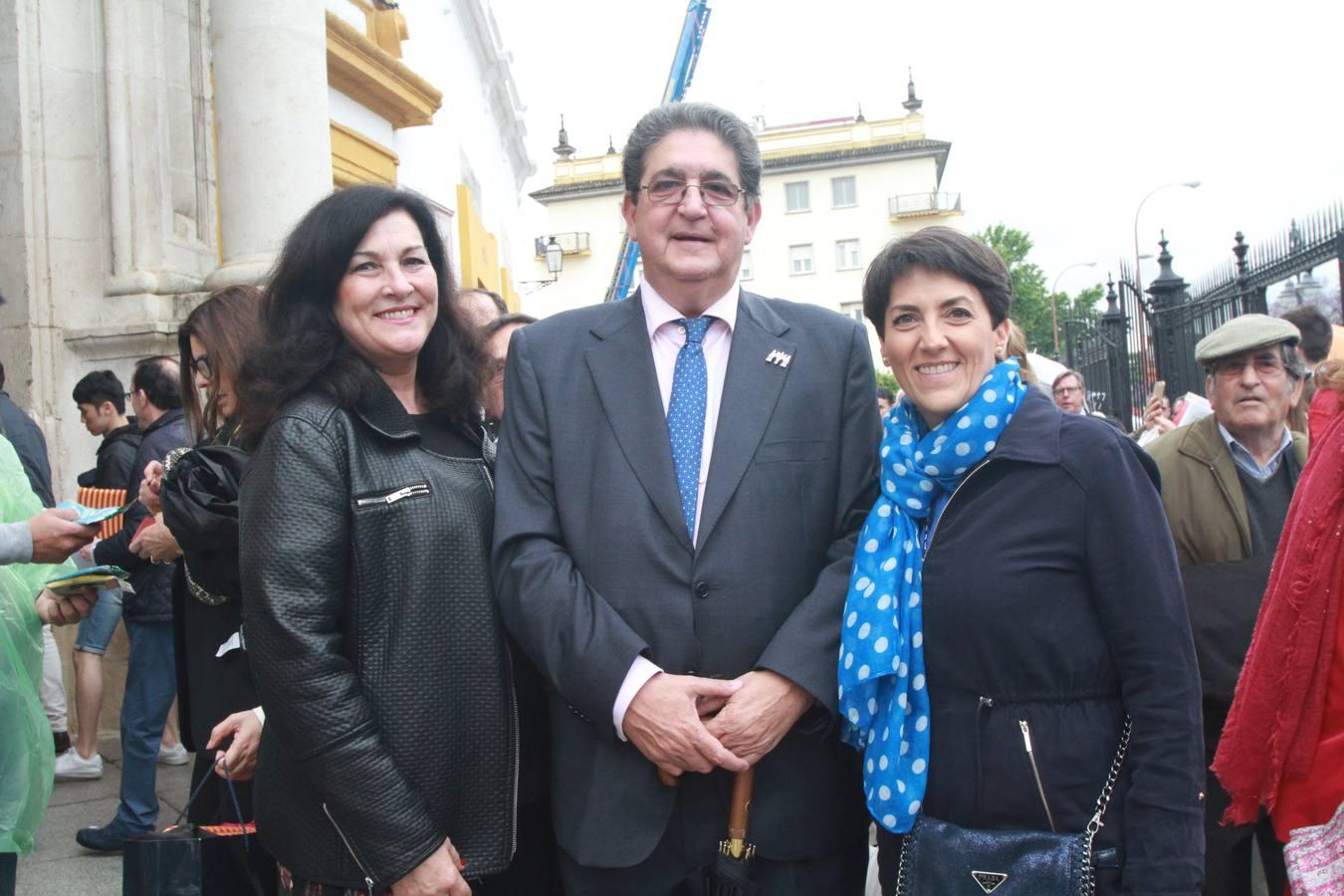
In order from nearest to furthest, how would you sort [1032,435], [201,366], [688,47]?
1. [1032,435]
2. [201,366]
3. [688,47]

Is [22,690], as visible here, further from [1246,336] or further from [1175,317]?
[1175,317]

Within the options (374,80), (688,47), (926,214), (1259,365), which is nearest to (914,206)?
(926,214)

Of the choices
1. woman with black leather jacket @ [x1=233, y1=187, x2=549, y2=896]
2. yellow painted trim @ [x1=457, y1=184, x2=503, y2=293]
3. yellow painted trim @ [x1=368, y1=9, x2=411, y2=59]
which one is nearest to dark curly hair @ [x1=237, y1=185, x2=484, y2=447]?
woman with black leather jacket @ [x1=233, y1=187, x2=549, y2=896]

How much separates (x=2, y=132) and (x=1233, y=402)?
633cm

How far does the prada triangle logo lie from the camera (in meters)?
2.06

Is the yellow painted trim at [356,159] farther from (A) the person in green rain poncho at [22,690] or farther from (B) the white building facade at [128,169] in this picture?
(A) the person in green rain poncho at [22,690]

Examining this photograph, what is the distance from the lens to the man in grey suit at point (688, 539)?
85.0 inches

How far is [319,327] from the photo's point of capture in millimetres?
2422

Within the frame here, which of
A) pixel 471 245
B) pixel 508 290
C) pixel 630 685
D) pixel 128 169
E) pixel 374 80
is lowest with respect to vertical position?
pixel 630 685

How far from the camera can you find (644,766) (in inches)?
87.1

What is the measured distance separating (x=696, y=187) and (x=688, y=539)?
0.79m

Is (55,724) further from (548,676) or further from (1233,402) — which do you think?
(1233,402)

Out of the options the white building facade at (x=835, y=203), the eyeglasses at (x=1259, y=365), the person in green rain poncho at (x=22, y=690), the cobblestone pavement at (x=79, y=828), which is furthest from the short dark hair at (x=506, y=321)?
the white building facade at (x=835, y=203)

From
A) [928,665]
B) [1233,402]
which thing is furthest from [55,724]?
[1233,402]
